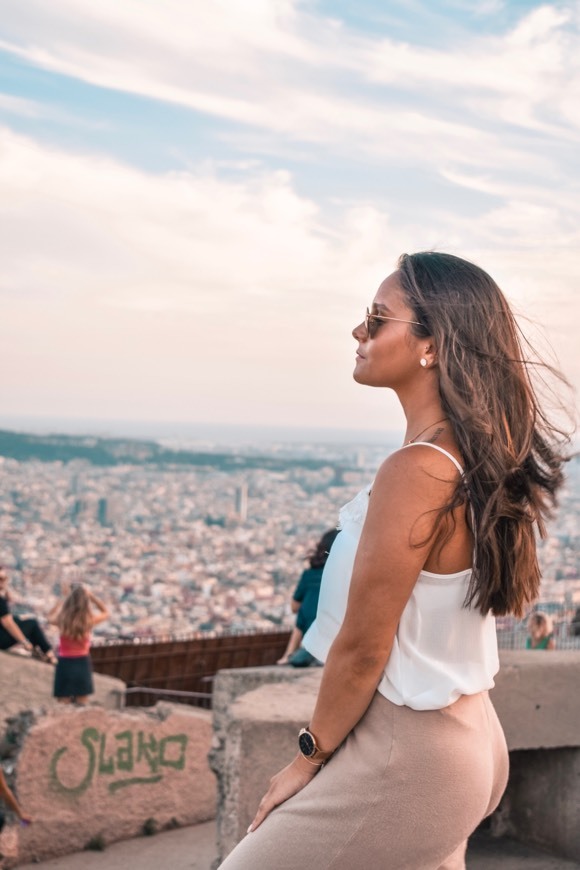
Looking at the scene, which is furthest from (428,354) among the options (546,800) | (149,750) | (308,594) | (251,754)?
(149,750)

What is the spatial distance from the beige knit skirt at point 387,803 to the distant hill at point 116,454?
44729 millimetres

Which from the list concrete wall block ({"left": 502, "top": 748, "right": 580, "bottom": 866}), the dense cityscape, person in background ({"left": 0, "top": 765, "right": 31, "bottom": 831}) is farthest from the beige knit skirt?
the dense cityscape

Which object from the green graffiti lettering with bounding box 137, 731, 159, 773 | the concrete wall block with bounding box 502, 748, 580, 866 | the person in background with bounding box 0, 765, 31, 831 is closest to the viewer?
the concrete wall block with bounding box 502, 748, 580, 866

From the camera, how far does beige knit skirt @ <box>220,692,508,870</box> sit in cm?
190

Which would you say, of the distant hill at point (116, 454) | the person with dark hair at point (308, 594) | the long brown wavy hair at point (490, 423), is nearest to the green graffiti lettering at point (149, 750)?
the person with dark hair at point (308, 594)

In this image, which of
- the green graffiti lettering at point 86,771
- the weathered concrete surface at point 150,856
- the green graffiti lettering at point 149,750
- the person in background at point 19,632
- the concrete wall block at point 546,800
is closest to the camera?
the concrete wall block at point 546,800

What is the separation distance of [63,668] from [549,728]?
5282 millimetres

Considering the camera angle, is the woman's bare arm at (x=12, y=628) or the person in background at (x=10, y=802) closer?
the person in background at (x=10, y=802)

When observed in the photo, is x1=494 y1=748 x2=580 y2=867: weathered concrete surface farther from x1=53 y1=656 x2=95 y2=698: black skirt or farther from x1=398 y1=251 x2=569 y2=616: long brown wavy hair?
x1=53 y1=656 x2=95 y2=698: black skirt

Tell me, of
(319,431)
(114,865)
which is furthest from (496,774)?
(319,431)

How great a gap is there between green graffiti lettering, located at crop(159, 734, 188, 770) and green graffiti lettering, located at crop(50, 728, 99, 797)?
572 mm

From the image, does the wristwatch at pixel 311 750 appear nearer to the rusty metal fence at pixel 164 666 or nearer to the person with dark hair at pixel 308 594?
the person with dark hair at pixel 308 594

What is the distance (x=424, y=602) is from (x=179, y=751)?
6.48 m

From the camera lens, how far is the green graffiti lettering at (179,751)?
26.2 ft
